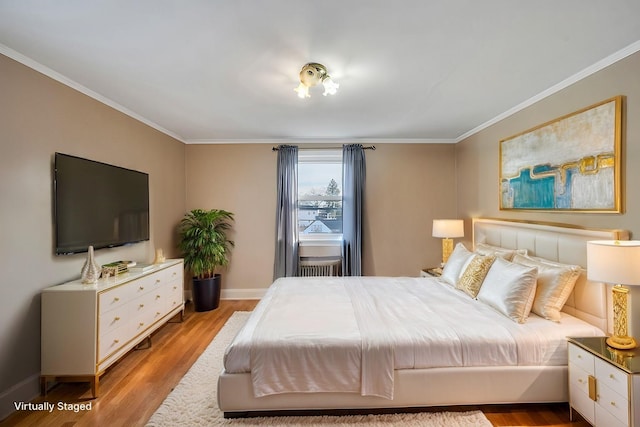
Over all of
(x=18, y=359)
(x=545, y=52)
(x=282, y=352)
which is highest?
(x=545, y=52)

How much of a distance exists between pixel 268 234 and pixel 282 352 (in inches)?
108

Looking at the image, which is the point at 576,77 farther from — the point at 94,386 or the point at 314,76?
the point at 94,386

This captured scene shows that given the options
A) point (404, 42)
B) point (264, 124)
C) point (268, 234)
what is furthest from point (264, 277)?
point (404, 42)

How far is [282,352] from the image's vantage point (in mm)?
1778

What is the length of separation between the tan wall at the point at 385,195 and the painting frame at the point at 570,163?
1325mm

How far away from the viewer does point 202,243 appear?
12.7 feet

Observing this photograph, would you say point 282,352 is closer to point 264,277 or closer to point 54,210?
point 54,210

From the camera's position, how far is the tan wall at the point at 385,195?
14.4 ft

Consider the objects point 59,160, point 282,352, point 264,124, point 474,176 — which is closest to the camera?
point 282,352

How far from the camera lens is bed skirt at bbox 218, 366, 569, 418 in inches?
70.8

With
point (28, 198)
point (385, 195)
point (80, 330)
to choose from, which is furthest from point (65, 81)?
point (385, 195)

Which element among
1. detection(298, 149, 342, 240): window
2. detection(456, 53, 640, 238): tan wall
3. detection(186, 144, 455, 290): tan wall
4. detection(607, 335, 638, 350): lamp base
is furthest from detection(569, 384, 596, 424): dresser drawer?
detection(298, 149, 342, 240): window

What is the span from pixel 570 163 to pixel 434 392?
2.12 m

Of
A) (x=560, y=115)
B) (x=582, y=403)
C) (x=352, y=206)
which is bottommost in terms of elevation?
(x=582, y=403)
